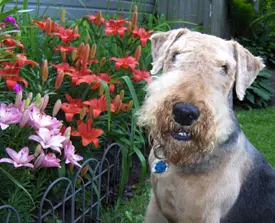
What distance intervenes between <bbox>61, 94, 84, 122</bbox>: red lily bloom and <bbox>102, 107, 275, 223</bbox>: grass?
2.81 ft

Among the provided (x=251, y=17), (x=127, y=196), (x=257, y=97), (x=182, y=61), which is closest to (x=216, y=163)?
(x=182, y=61)

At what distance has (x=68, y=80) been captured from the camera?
3082 mm

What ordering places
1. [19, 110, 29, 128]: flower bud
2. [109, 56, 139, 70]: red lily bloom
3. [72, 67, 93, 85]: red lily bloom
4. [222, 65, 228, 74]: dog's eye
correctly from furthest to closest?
1. [109, 56, 139, 70]: red lily bloom
2. [72, 67, 93, 85]: red lily bloom
3. [222, 65, 228, 74]: dog's eye
4. [19, 110, 29, 128]: flower bud

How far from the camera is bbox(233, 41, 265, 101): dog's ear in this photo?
8.37 ft

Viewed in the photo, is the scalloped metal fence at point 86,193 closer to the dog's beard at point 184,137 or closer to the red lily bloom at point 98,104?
the red lily bloom at point 98,104

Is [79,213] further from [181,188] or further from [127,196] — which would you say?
[181,188]

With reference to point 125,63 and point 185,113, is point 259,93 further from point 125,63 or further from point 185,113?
point 185,113

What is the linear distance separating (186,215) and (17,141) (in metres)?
1.02

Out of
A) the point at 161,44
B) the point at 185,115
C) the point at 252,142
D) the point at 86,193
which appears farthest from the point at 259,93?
the point at 185,115

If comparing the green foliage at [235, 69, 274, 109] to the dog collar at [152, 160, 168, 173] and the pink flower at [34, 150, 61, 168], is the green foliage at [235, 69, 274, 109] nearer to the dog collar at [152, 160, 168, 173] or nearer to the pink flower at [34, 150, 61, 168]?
the dog collar at [152, 160, 168, 173]

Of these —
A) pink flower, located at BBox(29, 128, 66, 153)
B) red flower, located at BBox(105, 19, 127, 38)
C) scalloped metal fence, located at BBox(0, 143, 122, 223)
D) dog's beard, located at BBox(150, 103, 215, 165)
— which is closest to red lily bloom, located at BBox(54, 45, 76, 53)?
red flower, located at BBox(105, 19, 127, 38)

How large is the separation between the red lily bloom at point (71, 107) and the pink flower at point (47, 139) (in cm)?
37

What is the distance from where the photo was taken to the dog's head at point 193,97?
6.97 feet

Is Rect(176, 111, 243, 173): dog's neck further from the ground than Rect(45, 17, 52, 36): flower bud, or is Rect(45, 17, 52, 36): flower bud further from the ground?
Rect(45, 17, 52, 36): flower bud
